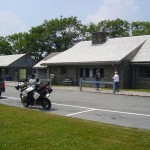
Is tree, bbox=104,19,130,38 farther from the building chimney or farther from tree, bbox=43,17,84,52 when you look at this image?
Answer: the building chimney

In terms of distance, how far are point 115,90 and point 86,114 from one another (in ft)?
39.0

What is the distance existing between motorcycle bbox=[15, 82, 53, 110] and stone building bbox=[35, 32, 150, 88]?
16.3 metres

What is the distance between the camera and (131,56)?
32.6 metres

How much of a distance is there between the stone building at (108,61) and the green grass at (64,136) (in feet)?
70.5

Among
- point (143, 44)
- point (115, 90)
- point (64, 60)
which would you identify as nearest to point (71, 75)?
point (64, 60)

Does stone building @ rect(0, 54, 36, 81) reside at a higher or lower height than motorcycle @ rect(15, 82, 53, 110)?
higher

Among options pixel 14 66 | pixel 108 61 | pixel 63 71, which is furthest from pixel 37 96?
pixel 14 66

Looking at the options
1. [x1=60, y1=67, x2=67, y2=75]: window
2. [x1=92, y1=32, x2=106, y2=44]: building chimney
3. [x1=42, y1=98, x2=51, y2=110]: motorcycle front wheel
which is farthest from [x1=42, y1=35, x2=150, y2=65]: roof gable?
[x1=42, y1=98, x2=51, y2=110]: motorcycle front wheel

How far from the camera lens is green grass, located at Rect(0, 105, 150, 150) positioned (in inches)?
289

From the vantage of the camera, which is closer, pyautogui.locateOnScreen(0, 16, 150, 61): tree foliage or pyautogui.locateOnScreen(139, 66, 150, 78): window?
pyautogui.locateOnScreen(139, 66, 150, 78): window

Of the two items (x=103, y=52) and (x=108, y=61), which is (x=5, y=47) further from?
(x=108, y=61)

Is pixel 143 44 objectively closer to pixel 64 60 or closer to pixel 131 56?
pixel 131 56

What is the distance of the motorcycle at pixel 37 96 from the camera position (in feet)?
50.5

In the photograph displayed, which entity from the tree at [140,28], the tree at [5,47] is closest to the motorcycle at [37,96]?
the tree at [140,28]
